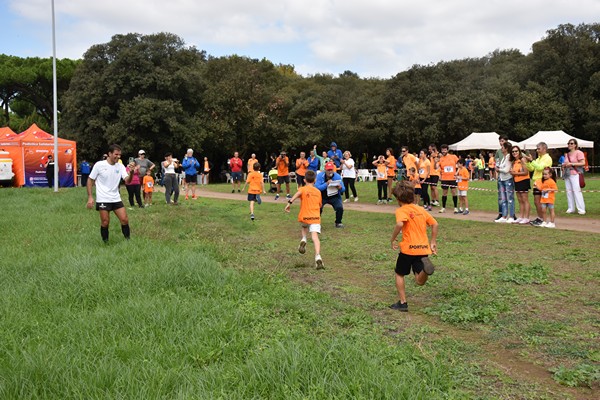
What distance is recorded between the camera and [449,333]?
492 cm

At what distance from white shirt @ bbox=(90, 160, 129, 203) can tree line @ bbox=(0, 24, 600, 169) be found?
27062 millimetres

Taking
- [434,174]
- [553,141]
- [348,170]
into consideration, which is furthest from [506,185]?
[553,141]

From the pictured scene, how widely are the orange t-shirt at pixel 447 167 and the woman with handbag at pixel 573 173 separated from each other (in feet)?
9.16

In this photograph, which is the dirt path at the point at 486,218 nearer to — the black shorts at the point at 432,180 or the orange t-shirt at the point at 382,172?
the black shorts at the point at 432,180

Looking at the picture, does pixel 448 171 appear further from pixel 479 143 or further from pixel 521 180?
pixel 479 143

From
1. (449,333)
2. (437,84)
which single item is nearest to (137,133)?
(437,84)

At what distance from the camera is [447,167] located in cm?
1512

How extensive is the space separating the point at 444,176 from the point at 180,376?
12753mm

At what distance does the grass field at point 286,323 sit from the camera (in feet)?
11.5

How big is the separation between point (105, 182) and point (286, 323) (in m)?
5.78

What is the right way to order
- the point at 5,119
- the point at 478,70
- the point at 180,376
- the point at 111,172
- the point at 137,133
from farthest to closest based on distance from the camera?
the point at 5,119
the point at 478,70
the point at 137,133
the point at 111,172
the point at 180,376

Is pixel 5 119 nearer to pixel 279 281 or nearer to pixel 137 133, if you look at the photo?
pixel 137 133

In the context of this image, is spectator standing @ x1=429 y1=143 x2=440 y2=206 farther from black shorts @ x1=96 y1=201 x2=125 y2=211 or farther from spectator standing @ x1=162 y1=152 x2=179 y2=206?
black shorts @ x1=96 y1=201 x2=125 y2=211

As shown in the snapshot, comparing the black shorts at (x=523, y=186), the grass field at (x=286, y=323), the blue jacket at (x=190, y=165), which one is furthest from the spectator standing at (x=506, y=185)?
the blue jacket at (x=190, y=165)
